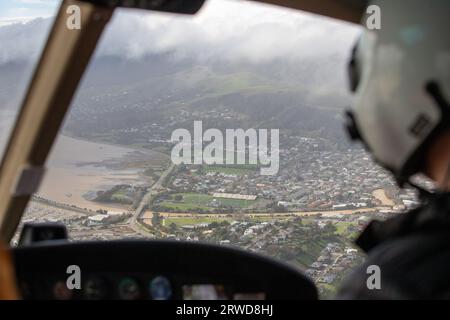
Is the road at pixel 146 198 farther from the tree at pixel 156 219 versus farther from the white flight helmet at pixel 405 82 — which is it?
the white flight helmet at pixel 405 82

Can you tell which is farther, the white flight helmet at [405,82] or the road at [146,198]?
the road at [146,198]

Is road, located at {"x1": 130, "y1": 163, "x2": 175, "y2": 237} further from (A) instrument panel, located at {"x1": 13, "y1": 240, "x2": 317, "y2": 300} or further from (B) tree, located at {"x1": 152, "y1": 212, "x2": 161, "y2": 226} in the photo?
(A) instrument panel, located at {"x1": 13, "y1": 240, "x2": 317, "y2": 300}

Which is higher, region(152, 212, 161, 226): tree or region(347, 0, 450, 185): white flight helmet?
region(347, 0, 450, 185): white flight helmet

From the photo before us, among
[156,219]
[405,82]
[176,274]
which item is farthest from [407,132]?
[156,219]

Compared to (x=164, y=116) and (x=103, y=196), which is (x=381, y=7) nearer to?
(x=164, y=116)

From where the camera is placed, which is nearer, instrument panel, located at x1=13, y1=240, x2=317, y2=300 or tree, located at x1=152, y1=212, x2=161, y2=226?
instrument panel, located at x1=13, y1=240, x2=317, y2=300

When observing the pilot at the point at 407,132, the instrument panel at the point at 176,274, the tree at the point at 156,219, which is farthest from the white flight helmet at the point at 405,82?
the tree at the point at 156,219

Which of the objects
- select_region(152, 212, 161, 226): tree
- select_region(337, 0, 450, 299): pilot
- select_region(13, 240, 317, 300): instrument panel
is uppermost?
select_region(337, 0, 450, 299): pilot

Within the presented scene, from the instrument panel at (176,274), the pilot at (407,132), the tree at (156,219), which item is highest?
the pilot at (407,132)

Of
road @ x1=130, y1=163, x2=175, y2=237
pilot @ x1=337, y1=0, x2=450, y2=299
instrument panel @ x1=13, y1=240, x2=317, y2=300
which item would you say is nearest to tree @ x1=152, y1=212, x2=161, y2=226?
road @ x1=130, y1=163, x2=175, y2=237
